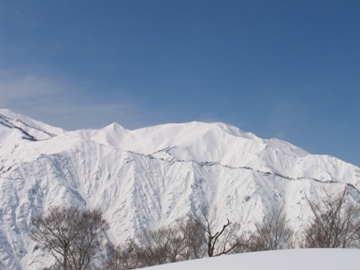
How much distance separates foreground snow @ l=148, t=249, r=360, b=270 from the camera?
6.15 m

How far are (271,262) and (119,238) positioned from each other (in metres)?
132

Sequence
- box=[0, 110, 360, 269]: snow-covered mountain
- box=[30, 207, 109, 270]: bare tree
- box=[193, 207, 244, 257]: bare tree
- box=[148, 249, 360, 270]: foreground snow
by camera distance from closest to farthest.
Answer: box=[148, 249, 360, 270]: foreground snow → box=[193, 207, 244, 257]: bare tree → box=[30, 207, 109, 270]: bare tree → box=[0, 110, 360, 269]: snow-covered mountain

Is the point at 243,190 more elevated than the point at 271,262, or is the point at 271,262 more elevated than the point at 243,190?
the point at 243,190

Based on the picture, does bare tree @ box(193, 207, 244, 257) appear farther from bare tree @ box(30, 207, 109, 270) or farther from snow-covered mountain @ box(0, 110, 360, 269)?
snow-covered mountain @ box(0, 110, 360, 269)

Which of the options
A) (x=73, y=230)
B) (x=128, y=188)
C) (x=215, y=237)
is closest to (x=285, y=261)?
(x=215, y=237)

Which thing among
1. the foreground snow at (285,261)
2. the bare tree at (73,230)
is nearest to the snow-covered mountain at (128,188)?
the bare tree at (73,230)

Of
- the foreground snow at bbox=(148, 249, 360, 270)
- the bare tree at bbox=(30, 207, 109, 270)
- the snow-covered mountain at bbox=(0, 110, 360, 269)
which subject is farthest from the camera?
the snow-covered mountain at bbox=(0, 110, 360, 269)

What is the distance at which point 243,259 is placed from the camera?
22.9 ft

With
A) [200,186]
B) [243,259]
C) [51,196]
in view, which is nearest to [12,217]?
[51,196]

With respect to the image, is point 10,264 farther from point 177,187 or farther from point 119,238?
point 177,187

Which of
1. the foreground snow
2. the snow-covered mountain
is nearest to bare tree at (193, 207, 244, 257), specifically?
the foreground snow

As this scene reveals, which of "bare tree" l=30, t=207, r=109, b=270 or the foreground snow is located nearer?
the foreground snow

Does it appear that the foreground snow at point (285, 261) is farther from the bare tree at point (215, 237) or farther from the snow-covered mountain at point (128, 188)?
the snow-covered mountain at point (128, 188)

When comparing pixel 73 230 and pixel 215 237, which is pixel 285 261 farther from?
pixel 73 230
